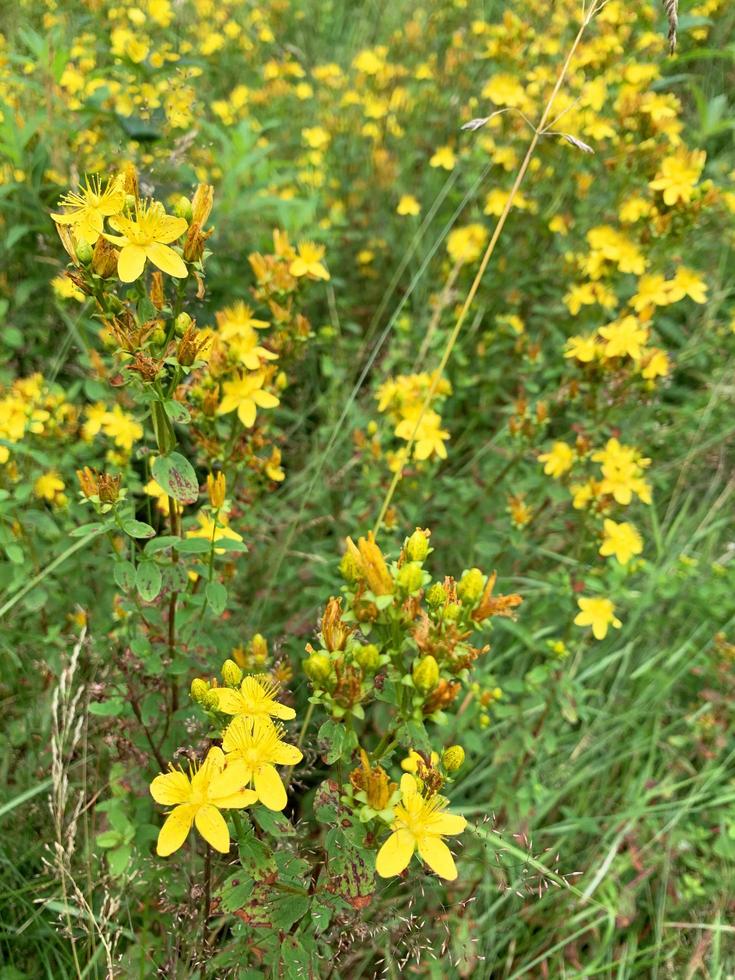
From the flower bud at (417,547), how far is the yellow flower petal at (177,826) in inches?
18.8

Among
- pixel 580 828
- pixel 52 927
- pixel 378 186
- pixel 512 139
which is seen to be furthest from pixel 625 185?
pixel 52 927

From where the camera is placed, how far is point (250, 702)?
44.1 inches

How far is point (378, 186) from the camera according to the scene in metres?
3.46

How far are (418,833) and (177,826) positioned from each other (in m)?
0.34

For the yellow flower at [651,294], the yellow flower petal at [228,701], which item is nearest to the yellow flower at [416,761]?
the yellow flower petal at [228,701]

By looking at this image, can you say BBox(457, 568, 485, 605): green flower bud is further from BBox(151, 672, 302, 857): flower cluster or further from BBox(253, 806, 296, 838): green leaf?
BBox(253, 806, 296, 838): green leaf

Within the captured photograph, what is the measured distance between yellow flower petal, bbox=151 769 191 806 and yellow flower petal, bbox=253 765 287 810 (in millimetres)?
106

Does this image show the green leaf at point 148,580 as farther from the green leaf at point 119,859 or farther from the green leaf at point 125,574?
the green leaf at point 119,859

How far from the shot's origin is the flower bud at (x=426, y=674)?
3.37 feet

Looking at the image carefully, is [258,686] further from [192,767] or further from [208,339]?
[208,339]

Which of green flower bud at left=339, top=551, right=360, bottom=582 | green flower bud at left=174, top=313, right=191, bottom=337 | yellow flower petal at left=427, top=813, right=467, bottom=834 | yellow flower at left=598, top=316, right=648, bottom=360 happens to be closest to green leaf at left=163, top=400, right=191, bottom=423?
green flower bud at left=174, top=313, right=191, bottom=337

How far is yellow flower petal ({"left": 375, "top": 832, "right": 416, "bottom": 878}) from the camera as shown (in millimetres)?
975

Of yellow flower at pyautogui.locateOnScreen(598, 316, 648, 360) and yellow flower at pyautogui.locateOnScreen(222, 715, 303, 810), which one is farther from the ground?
yellow flower at pyautogui.locateOnScreen(598, 316, 648, 360)

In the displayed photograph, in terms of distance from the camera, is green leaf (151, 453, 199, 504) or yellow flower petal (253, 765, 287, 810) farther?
green leaf (151, 453, 199, 504)
